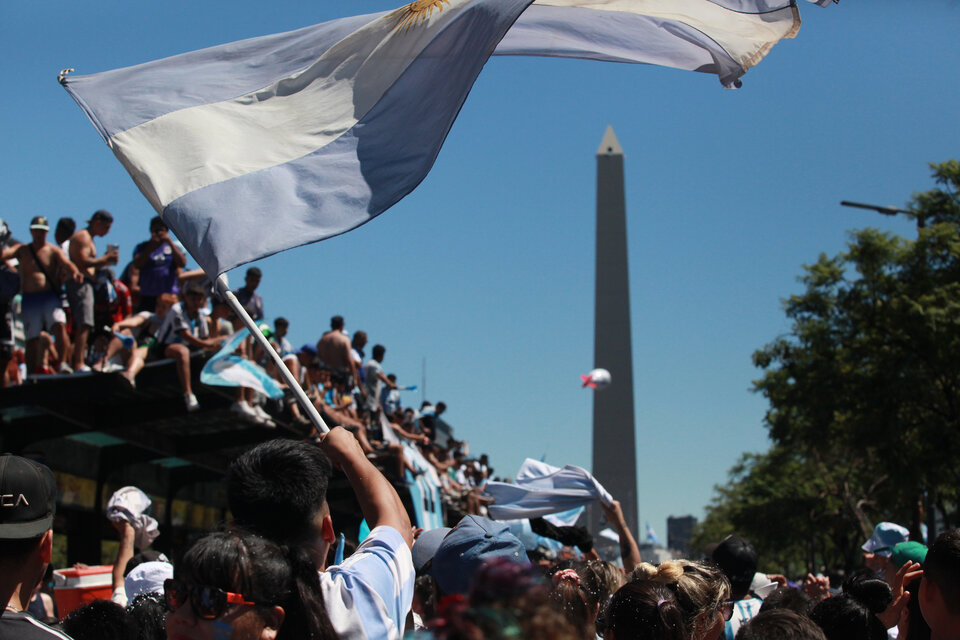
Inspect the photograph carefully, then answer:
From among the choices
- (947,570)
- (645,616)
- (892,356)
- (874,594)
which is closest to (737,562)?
(874,594)

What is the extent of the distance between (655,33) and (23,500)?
4.32m

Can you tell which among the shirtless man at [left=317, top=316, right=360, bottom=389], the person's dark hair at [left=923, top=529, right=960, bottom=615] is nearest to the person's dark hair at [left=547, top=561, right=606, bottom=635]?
the person's dark hair at [left=923, top=529, right=960, bottom=615]

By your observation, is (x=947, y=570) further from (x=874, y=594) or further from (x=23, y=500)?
(x=23, y=500)

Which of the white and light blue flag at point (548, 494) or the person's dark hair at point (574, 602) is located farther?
the white and light blue flag at point (548, 494)

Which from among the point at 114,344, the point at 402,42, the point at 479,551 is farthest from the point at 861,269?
the point at 479,551

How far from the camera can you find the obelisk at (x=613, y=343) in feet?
121

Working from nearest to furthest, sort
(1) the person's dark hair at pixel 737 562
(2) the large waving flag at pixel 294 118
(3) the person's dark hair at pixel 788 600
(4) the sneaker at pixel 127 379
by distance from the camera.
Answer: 1. (2) the large waving flag at pixel 294 118
2. (3) the person's dark hair at pixel 788 600
3. (1) the person's dark hair at pixel 737 562
4. (4) the sneaker at pixel 127 379

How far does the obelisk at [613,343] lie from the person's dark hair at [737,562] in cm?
3203

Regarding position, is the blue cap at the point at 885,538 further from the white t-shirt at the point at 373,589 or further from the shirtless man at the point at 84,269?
the shirtless man at the point at 84,269

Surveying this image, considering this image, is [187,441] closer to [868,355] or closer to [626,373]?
[868,355]

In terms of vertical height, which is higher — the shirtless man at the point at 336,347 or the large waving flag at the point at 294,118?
the large waving flag at the point at 294,118

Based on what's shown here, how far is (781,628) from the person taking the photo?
3322 mm

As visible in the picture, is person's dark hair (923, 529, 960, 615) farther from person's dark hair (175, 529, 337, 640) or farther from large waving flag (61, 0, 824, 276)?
large waving flag (61, 0, 824, 276)

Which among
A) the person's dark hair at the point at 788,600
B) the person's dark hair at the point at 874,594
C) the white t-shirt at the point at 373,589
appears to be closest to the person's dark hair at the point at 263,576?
the white t-shirt at the point at 373,589
